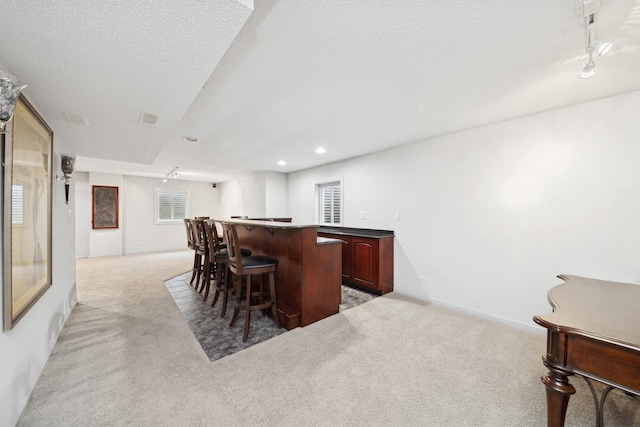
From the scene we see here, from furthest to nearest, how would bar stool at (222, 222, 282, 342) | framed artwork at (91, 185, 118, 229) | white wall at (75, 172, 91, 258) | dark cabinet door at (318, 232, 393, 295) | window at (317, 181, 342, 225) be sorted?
framed artwork at (91, 185, 118, 229) < white wall at (75, 172, 91, 258) < window at (317, 181, 342, 225) < dark cabinet door at (318, 232, 393, 295) < bar stool at (222, 222, 282, 342)

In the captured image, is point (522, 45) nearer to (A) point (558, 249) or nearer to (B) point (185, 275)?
(A) point (558, 249)

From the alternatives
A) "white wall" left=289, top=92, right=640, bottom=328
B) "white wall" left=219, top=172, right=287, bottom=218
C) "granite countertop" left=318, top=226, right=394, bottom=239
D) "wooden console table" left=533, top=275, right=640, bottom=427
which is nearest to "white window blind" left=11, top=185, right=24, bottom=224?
"wooden console table" left=533, top=275, right=640, bottom=427

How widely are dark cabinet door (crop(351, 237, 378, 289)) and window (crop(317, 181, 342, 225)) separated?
110cm

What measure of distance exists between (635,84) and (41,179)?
4.95m

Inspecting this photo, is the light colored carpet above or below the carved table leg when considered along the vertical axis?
below

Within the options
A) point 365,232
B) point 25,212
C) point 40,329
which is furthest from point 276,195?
point 25,212

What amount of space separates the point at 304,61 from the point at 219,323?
281cm

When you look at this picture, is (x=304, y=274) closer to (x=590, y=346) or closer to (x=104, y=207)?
(x=590, y=346)

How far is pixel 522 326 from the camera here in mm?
2730

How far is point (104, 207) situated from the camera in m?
7.15

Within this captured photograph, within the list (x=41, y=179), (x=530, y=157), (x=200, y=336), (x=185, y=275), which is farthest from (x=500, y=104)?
(x=185, y=275)

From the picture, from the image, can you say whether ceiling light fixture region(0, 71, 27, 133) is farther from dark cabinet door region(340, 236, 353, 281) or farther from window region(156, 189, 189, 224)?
window region(156, 189, 189, 224)

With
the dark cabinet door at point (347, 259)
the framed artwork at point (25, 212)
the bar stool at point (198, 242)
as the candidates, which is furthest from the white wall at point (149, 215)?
the dark cabinet door at point (347, 259)

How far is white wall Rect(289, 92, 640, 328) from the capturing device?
2.25 meters
